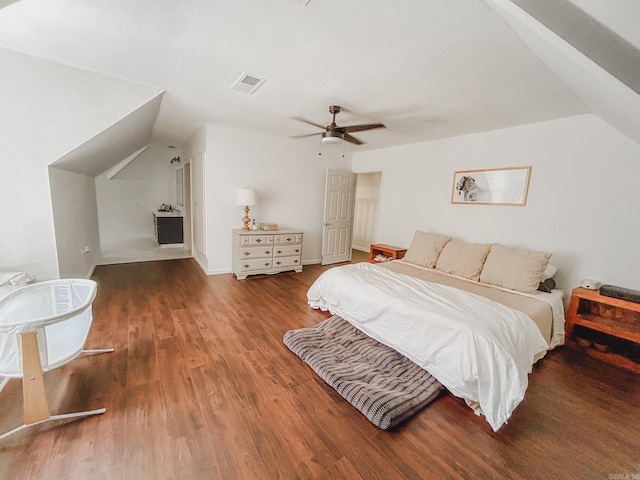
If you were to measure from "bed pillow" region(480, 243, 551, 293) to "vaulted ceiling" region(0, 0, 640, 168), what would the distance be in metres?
1.31

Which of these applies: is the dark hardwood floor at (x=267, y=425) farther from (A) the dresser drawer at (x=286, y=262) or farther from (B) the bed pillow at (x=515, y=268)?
(A) the dresser drawer at (x=286, y=262)

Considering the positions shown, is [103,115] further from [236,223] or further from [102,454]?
[102,454]

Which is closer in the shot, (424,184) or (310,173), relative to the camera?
(424,184)

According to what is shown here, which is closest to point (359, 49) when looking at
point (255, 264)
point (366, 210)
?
point (255, 264)

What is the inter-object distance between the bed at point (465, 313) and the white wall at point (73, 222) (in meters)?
2.81

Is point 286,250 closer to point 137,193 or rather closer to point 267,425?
point 267,425

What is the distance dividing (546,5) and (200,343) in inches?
127

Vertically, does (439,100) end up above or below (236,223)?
above

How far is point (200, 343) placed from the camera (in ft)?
8.01

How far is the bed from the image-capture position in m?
1.69

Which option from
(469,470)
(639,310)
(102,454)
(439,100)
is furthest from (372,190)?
(102,454)

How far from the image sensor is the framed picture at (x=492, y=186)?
11.1 ft

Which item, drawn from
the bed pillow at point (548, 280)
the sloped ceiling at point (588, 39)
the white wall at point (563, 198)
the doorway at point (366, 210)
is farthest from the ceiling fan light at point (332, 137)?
the doorway at point (366, 210)

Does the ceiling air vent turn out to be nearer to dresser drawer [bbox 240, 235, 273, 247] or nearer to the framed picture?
dresser drawer [bbox 240, 235, 273, 247]
